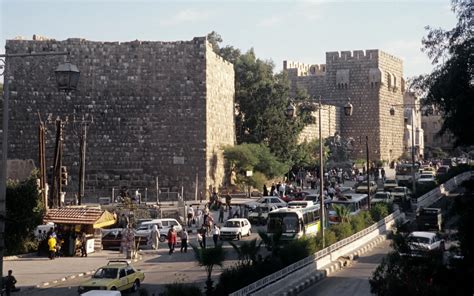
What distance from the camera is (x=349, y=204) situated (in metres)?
33.0

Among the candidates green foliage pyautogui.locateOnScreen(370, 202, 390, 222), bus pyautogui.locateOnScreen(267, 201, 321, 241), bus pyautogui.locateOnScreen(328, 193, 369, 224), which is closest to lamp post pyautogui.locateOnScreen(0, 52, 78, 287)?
bus pyautogui.locateOnScreen(267, 201, 321, 241)

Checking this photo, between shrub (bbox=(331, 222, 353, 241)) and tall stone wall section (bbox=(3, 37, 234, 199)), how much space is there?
14.9 metres

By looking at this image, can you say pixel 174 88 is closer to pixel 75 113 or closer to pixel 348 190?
pixel 75 113

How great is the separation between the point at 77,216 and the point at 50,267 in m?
2.98

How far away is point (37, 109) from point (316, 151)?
29897 millimetres

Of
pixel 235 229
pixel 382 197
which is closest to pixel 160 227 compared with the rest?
pixel 235 229

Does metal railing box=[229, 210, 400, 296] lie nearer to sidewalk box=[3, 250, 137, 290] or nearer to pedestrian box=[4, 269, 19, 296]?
pedestrian box=[4, 269, 19, 296]

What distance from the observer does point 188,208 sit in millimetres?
32125

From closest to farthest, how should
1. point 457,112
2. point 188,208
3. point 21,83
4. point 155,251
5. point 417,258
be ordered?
point 417,258
point 457,112
point 155,251
point 188,208
point 21,83

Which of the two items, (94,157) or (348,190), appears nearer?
(94,157)

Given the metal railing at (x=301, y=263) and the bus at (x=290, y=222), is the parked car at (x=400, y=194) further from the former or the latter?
the bus at (x=290, y=222)

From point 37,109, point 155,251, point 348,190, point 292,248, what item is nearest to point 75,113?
point 37,109

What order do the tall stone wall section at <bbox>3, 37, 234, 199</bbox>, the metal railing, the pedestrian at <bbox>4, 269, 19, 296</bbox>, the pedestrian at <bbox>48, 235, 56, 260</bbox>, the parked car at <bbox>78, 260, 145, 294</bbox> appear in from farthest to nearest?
the tall stone wall section at <bbox>3, 37, 234, 199</bbox>, the pedestrian at <bbox>48, 235, 56, 260</bbox>, the pedestrian at <bbox>4, 269, 19, 296</bbox>, the parked car at <bbox>78, 260, 145, 294</bbox>, the metal railing

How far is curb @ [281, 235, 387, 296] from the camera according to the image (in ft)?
56.5
